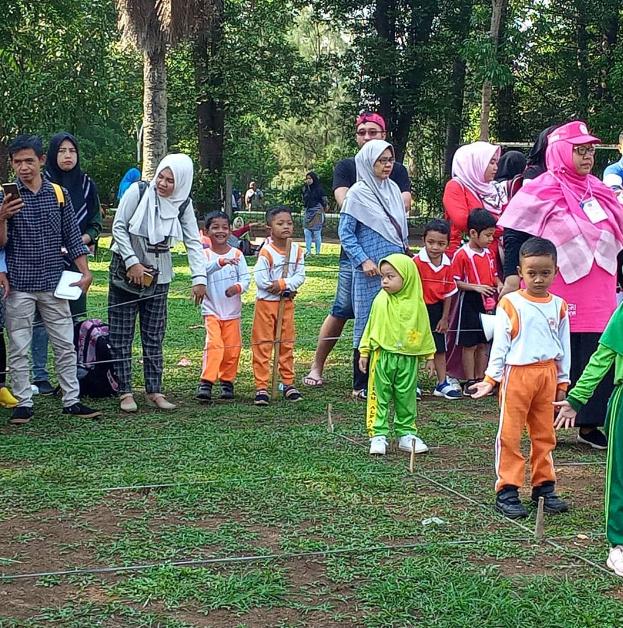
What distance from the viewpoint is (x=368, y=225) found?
7.21m

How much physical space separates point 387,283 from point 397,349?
40 cm

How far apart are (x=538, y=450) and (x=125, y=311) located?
3287 mm

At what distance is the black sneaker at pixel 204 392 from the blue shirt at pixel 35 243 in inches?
55.8

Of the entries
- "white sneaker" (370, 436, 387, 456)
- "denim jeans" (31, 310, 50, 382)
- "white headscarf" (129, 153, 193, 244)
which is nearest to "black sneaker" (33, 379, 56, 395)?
"denim jeans" (31, 310, 50, 382)

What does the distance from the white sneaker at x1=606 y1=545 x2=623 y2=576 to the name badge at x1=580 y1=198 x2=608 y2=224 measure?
2576 millimetres

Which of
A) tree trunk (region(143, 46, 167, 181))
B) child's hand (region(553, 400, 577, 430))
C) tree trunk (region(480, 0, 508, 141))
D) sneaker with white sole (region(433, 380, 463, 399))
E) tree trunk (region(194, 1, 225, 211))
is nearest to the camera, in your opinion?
→ child's hand (region(553, 400, 577, 430))

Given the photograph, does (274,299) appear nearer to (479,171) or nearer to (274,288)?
(274,288)

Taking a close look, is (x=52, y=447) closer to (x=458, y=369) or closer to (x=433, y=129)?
(x=458, y=369)

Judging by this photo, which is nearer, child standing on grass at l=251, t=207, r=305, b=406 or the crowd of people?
the crowd of people

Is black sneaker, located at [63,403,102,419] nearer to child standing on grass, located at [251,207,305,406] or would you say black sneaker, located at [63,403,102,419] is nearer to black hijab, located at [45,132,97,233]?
child standing on grass, located at [251,207,305,406]

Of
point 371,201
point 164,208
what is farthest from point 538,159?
point 164,208

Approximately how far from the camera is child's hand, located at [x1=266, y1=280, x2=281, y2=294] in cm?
734

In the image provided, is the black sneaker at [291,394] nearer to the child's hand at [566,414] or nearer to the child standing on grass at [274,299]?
the child standing on grass at [274,299]

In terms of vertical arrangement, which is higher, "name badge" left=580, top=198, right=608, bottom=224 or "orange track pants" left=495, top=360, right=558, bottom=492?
"name badge" left=580, top=198, right=608, bottom=224
